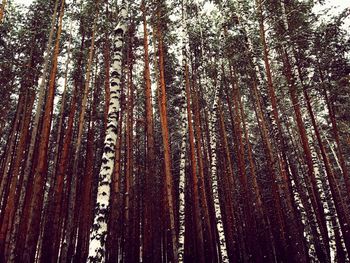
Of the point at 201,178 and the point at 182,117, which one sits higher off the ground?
the point at 182,117

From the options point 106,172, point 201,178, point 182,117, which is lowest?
point 106,172

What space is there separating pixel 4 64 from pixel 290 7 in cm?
1416

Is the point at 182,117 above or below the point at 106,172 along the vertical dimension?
above

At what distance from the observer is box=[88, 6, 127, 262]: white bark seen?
5730mm

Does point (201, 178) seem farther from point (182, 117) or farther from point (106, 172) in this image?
point (106, 172)

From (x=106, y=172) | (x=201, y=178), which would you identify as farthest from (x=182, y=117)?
(x=106, y=172)

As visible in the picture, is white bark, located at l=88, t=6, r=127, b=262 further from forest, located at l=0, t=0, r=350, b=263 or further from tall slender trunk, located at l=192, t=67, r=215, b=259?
tall slender trunk, located at l=192, t=67, r=215, b=259

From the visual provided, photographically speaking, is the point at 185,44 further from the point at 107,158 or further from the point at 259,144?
the point at 259,144

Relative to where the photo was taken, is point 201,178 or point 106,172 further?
point 201,178

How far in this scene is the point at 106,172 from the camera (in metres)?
6.46

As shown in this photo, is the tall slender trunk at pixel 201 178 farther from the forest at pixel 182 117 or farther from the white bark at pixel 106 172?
the white bark at pixel 106 172

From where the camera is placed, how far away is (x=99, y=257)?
560 centimetres

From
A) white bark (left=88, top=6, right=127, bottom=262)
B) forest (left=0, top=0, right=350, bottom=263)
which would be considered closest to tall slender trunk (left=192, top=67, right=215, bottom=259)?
forest (left=0, top=0, right=350, bottom=263)

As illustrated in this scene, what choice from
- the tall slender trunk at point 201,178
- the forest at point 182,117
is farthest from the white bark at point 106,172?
the tall slender trunk at point 201,178
